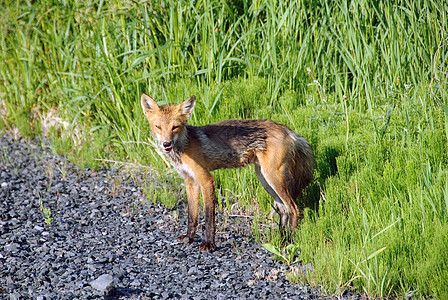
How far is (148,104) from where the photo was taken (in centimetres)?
474

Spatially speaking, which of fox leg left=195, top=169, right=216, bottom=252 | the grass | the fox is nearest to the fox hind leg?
the fox

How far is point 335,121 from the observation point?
18.1ft

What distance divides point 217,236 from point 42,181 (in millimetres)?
2737

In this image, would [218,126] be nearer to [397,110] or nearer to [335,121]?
[335,121]

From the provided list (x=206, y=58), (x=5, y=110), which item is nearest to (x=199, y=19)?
(x=206, y=58)

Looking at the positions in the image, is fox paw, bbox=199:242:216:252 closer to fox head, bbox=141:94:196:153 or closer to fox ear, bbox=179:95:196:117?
fox head, bbox=141:94:196:153

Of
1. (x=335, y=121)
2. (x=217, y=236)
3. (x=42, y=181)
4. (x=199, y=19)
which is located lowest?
(x=217, y=236)

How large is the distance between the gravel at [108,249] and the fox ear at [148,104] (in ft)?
4.18

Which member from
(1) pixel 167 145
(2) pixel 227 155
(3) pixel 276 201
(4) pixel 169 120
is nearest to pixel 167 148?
(1) pixel 167 145

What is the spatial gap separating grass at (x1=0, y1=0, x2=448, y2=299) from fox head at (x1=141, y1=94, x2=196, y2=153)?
3.48 ft

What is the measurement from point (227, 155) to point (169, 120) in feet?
2.28

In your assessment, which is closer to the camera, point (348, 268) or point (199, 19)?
point (348, 268)

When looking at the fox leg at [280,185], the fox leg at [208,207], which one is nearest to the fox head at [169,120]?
the fox leg at [208,207]

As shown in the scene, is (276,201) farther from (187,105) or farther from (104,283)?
(104,283)
